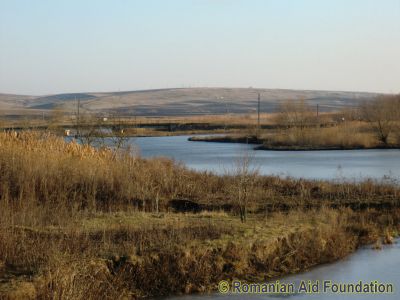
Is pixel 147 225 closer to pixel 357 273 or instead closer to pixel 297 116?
pixel 357 273

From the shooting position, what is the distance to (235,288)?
33.8 ft

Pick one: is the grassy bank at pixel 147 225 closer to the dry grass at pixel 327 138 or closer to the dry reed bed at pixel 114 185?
the dry reed bed at pixel 114 185

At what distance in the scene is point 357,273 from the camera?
11297 mm

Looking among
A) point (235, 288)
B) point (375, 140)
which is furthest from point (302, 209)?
point (375, 140)

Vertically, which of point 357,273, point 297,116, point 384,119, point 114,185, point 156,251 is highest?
point 297,116

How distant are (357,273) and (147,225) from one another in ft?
13.4

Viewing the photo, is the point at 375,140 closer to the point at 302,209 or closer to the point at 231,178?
the point at 231,178

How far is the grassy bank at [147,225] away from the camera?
973 cm

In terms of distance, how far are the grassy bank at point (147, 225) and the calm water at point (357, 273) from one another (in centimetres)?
35

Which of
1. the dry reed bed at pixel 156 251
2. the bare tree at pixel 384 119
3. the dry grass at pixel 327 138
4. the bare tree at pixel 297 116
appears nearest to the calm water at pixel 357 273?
the dry reed bed at pixel 156 251

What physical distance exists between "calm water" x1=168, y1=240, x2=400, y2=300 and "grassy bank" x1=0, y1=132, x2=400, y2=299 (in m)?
0.35

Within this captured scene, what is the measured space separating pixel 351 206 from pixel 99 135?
12753 mm

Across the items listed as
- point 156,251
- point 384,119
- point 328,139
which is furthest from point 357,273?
point 384,119

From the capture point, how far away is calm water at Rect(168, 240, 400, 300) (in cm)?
988
